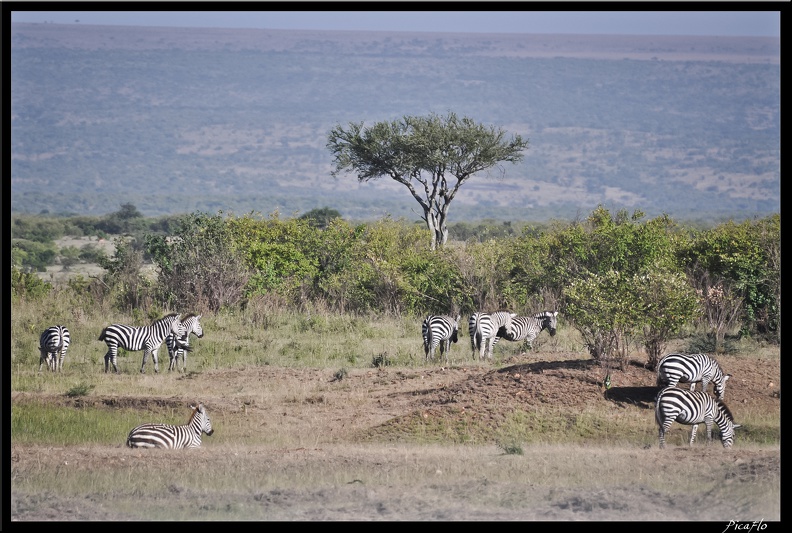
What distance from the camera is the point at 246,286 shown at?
2947cm

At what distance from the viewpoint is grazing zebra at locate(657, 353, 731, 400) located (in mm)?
17391

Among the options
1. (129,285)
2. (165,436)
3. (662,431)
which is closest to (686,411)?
(662,431)

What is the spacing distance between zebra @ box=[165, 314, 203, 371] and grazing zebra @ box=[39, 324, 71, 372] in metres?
1.96

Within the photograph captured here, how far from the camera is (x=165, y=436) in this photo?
15039 mm

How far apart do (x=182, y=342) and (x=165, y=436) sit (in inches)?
266

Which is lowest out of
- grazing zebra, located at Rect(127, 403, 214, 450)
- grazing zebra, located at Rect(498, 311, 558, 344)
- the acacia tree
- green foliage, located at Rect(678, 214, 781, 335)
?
grazing zebra, located at Rect(127, 403, 214, 450)

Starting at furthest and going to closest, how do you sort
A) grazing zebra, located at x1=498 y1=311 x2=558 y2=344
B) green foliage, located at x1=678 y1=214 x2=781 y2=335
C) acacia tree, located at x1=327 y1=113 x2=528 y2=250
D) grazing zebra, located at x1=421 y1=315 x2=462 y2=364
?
acacia tree, located at x1=327 y1=113 x2=528 y2=250 → green foliage, located at x1=678 y1=214 x2=781 y2=335 → grazing zebra, located at x1=498 y1=311 x2=558 y2=344 → grazing zebra, located at x1=421 y1=315 x2=462 y2=364

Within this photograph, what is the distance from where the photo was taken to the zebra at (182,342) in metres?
21.6

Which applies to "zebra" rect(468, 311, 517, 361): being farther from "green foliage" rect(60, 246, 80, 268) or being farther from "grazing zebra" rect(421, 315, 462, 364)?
"green foliage" rect(60, 246, 80, 268)

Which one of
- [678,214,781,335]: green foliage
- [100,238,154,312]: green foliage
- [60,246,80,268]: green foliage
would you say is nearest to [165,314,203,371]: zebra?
[100,238,154,312]: green foliage

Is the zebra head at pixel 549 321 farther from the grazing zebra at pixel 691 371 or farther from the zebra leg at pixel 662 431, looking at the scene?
the zebra leg at pixel 662 431

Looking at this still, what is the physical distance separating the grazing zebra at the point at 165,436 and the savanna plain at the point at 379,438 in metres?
0.24

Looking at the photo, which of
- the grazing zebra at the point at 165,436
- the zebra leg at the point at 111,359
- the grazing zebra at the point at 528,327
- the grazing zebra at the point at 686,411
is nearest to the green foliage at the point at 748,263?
the grazing zebra at the point at 528,327
